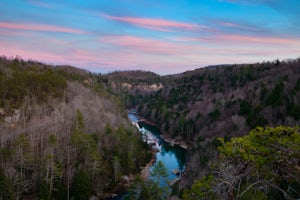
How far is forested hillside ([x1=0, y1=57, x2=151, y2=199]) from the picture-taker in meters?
32.8

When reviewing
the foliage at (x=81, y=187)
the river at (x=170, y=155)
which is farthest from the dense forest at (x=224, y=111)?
the foliage at (x=81, y=187)

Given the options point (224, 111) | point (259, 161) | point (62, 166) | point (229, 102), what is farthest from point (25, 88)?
point (259, 161)

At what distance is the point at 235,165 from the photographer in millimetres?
7184

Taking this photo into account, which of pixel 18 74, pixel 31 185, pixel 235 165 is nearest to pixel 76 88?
pixel 18 74

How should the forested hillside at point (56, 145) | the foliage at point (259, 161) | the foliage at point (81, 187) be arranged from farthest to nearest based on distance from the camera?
the forested hillside at point (56, 145) < the foliage at point (81, 187) < the foliage at point (259, 161)

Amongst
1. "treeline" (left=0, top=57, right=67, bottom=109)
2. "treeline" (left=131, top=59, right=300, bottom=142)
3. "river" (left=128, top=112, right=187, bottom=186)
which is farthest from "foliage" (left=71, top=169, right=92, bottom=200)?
"treeline" (left=131, top=59, right=300, bottom=142)

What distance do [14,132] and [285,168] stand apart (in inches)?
1545

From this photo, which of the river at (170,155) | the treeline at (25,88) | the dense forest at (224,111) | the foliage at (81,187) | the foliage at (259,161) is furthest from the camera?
the river at (170,155)

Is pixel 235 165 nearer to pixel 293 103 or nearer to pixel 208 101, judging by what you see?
pixel 293 103

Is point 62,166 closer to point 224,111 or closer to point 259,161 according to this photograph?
point 259,161

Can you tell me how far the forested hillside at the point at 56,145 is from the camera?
107 ft

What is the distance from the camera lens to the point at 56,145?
36.7 m

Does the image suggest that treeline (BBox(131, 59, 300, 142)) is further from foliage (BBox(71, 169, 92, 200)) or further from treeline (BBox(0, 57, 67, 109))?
treeline (BBox(0, 57, 67, 109))

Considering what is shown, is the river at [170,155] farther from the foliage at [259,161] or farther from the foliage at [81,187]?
the foliage at [259,161]
